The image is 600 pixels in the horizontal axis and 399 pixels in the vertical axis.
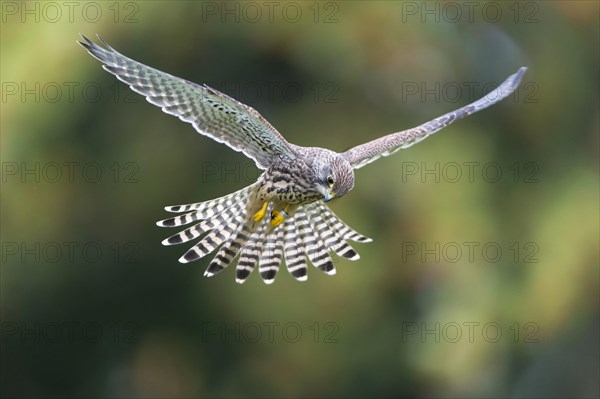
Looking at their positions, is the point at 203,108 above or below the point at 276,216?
above

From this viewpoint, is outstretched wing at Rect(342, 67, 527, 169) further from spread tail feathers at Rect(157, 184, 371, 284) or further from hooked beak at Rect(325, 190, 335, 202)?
spread tail feathers at Rect(157, 184, 371, 284)

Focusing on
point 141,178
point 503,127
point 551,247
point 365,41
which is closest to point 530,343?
point 551,247

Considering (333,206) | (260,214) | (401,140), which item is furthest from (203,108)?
(333,206)

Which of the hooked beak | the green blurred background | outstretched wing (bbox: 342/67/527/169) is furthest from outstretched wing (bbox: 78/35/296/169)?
the green blurred background

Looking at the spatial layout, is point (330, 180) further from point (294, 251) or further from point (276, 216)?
point (294, 251)

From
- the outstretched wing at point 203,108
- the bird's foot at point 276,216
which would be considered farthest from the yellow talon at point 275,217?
the outstretched wing at point 203,108

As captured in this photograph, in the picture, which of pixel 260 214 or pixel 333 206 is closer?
pixel 260 214

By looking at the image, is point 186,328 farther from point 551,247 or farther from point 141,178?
Result: point 551,247
